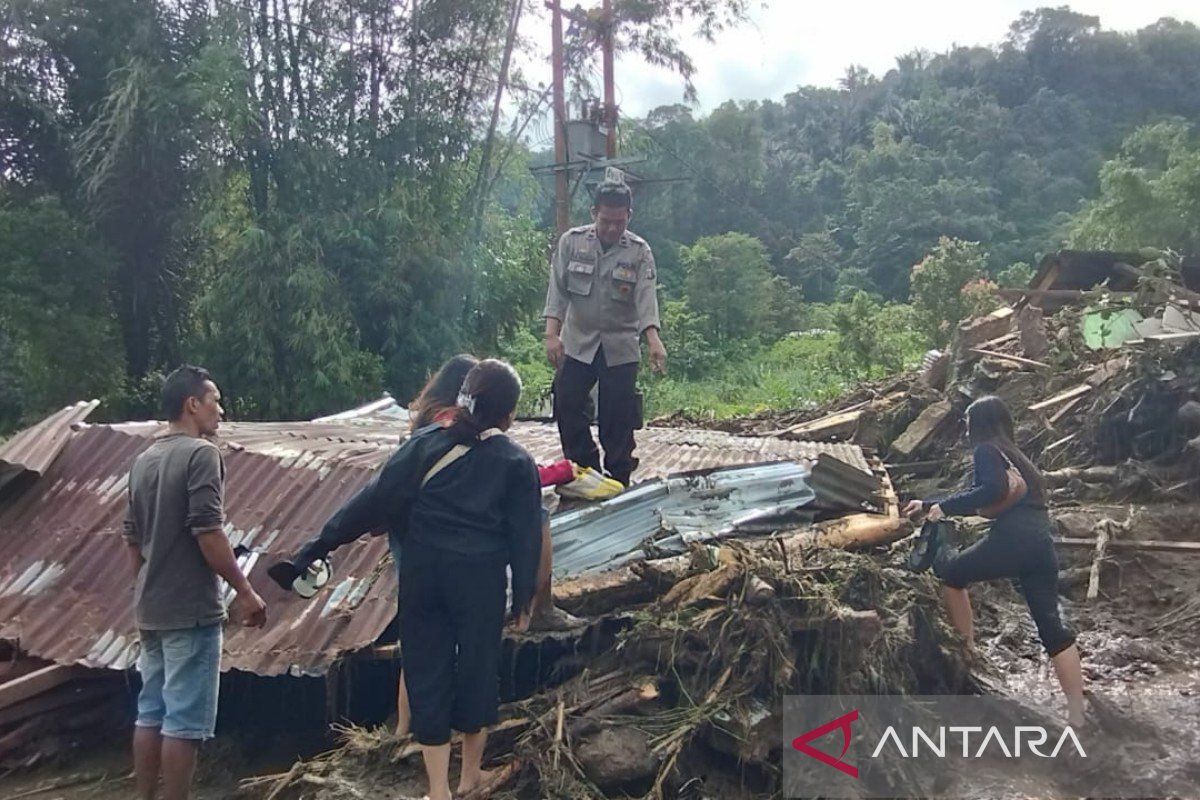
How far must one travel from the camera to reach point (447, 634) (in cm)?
306

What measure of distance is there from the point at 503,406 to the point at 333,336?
10.8 m

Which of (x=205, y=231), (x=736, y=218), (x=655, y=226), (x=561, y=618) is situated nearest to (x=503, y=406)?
(x=561, y=618)

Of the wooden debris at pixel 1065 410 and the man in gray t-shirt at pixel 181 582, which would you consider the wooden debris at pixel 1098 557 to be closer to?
the wooden debris at pixel 1065 410

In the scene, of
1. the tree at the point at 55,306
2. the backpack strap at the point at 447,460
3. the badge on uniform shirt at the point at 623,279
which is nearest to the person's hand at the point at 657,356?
the badge on uniform shirt at the point at 623,279

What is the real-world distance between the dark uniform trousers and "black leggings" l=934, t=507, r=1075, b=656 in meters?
1.88

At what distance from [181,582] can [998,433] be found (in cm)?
364

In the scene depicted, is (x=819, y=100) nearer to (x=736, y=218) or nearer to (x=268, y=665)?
(x=736, y=218)

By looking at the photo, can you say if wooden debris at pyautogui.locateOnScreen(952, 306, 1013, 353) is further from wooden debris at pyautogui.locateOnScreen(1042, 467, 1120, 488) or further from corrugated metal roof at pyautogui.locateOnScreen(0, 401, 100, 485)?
corrugated metal roof at pyautogui.locateOnScreen(0, 401, 100, 485)

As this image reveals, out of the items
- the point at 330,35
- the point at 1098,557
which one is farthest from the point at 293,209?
the point at 1098,557

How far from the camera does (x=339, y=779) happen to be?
3520 mm

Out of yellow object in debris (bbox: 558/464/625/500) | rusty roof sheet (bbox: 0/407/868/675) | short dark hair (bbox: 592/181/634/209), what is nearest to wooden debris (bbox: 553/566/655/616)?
yellow object in debris (bbox: 558/464/625/500)

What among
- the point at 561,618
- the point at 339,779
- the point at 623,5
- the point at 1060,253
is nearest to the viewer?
the point at 339,779

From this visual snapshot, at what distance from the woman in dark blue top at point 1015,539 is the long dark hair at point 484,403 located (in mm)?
2307

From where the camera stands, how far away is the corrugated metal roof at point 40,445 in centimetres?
569
